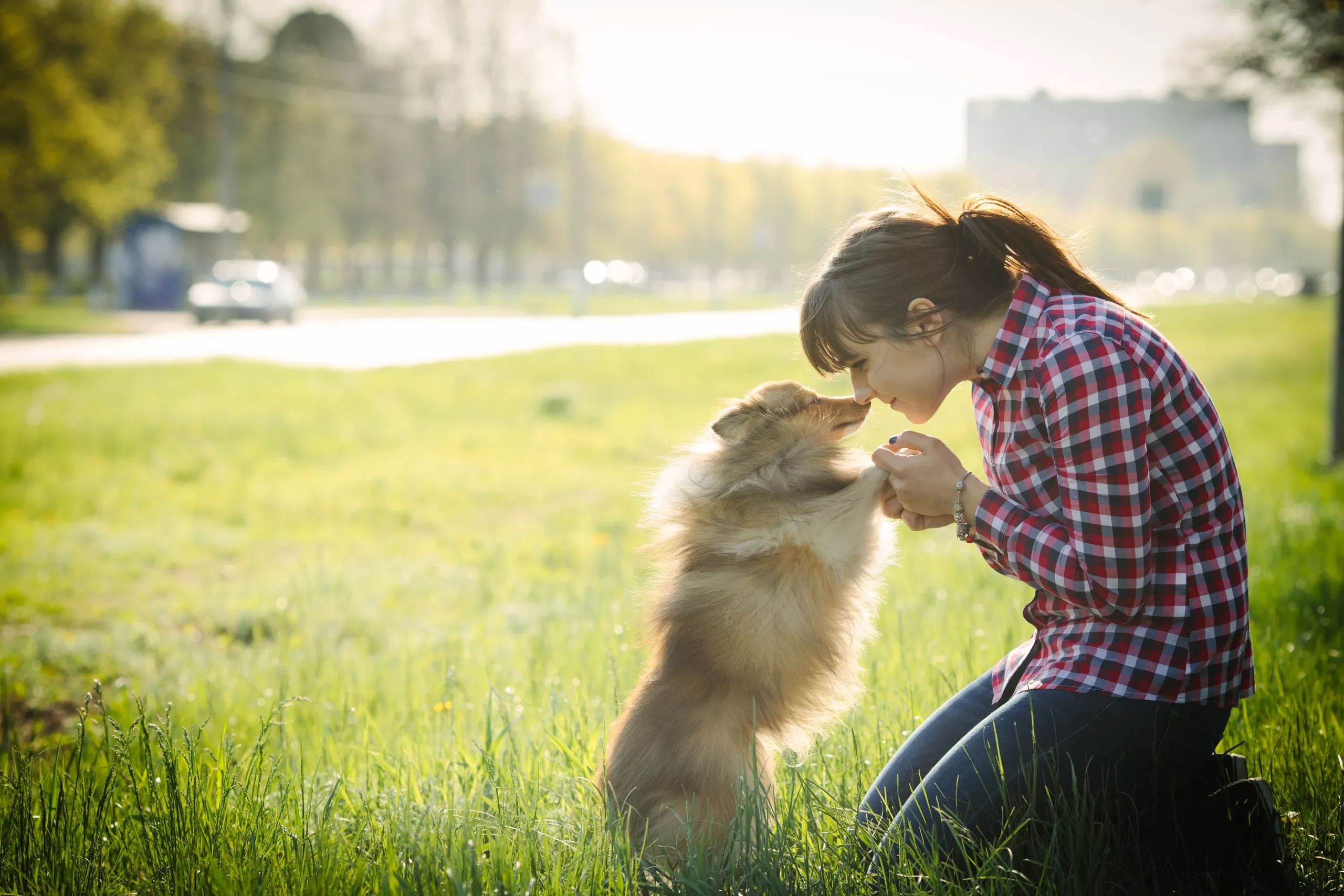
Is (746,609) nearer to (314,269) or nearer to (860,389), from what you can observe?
(860,389)

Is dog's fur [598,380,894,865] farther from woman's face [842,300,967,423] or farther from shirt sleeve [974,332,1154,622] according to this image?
shirt sleeve [974,332,1154,622]

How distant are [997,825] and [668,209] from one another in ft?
224

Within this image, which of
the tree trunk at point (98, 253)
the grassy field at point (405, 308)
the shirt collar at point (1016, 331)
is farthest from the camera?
the tree trunk at point (98, 253)

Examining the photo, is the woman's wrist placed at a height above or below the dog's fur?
above

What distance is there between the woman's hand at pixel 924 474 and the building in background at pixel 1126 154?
803 mm

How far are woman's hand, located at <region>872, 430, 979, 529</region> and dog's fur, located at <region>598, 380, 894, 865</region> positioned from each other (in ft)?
0.58

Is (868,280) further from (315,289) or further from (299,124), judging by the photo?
(315,289)

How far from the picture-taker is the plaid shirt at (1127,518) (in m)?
2.38

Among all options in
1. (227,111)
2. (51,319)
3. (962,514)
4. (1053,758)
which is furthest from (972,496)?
(227,111)

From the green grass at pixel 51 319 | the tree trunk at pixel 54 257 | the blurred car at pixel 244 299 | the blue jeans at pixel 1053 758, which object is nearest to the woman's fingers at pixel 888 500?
the blue jeans at pixel 1053 758

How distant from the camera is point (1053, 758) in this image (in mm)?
2449

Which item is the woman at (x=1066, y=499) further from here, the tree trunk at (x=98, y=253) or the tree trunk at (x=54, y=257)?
the tree trunk at (x=98, y=253)

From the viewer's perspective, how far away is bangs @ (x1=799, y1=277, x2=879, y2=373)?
2779 millimetres

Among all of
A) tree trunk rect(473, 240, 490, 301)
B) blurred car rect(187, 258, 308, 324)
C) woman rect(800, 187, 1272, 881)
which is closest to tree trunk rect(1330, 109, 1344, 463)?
woman rect(800, 187, 1272, 881)
